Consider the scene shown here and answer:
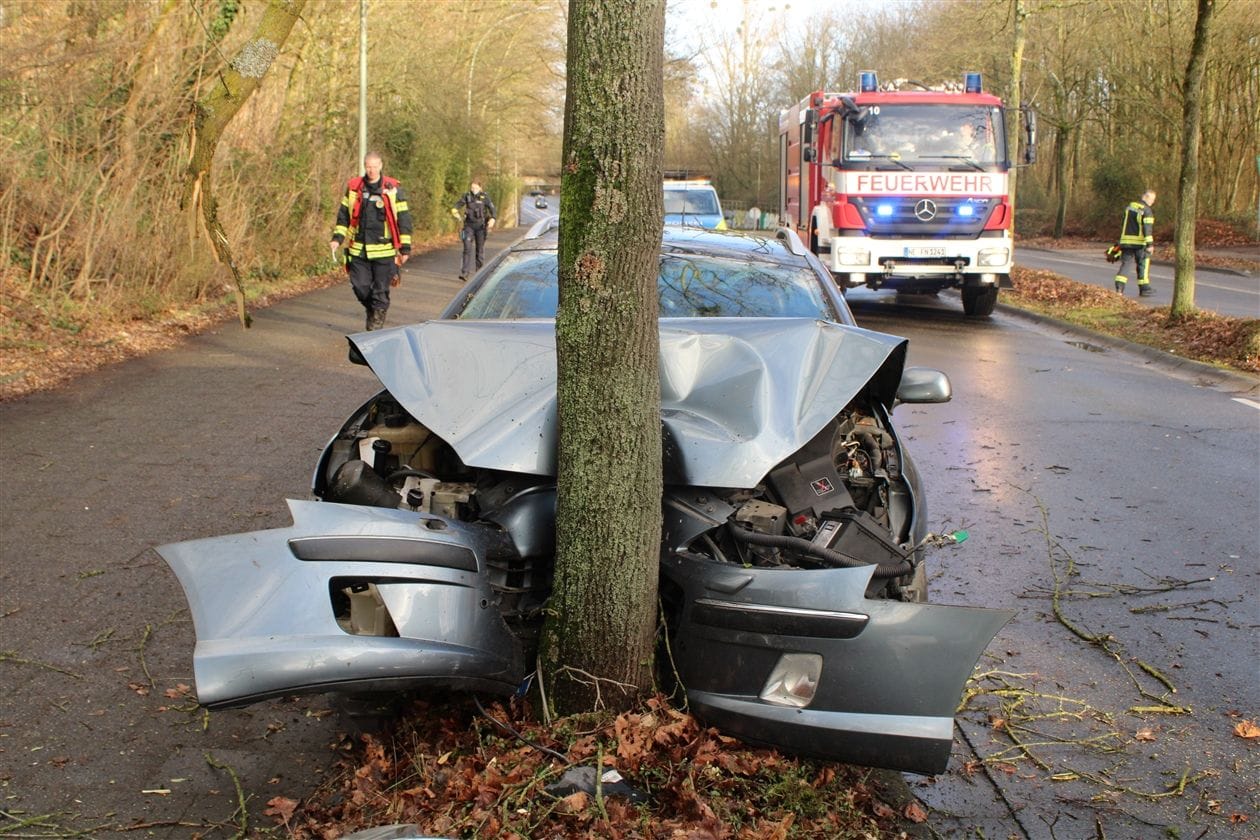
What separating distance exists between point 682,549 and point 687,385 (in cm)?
81

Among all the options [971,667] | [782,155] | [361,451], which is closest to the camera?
[971,667]

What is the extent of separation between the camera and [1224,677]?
466 cm

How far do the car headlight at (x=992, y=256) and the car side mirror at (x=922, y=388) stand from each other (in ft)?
39.7

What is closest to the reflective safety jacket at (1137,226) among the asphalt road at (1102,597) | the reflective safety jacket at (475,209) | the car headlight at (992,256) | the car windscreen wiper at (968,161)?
the car headlight at (992,256)

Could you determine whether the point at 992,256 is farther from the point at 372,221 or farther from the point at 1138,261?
the point at 372,221

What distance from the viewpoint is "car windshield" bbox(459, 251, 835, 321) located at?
5621mm

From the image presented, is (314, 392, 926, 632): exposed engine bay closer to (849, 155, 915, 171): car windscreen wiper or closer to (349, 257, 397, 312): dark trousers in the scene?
(349, 257, 397, 312): dark trousers

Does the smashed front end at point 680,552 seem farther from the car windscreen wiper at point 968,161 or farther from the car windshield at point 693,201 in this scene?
the car windshield at point 693,201

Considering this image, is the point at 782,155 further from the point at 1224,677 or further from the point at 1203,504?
the point at 1224,677

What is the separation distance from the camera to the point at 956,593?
5609 millimetres

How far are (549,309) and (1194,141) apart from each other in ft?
38.9

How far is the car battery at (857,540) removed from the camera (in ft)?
13.0

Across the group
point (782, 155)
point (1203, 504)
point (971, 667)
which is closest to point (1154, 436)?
point (1203, 504)

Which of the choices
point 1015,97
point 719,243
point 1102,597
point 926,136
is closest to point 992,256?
point 926,136
